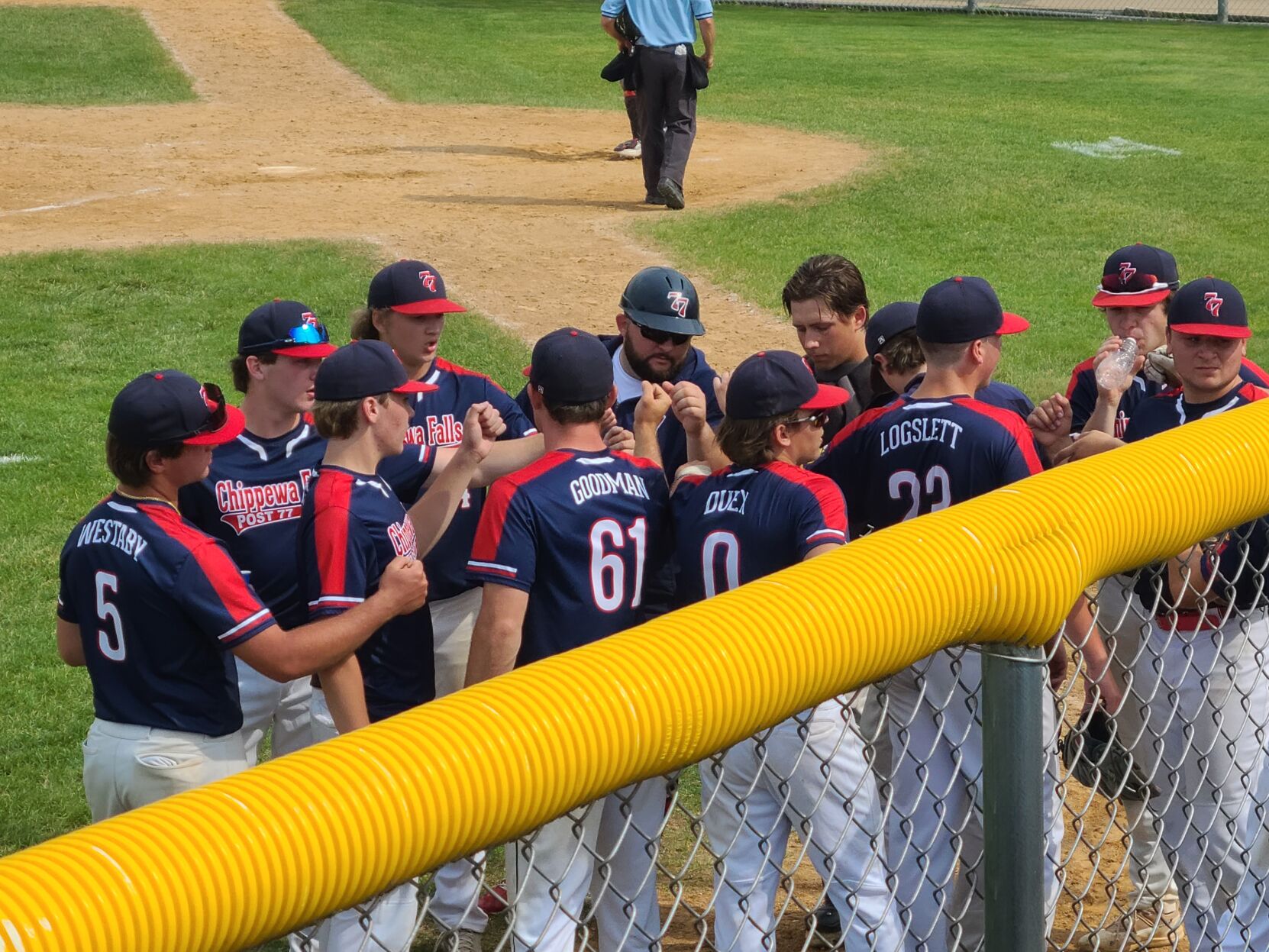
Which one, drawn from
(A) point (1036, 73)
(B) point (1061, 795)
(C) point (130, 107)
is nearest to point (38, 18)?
(C) point (130, 107)

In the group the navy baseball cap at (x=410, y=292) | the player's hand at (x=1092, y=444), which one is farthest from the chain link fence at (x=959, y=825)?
the navy baseball cap at (x=410, y=292)

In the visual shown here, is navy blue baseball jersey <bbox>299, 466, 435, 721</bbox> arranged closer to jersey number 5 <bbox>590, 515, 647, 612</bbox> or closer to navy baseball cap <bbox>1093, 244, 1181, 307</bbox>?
jersey number 5 <bbox>590, 515, 647, 612</bbox>

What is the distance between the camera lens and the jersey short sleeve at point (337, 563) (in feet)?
12.0

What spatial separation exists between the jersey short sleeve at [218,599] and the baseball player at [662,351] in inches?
54.4

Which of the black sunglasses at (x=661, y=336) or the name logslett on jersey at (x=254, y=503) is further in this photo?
the black sunglasses at (x=661, y=336)

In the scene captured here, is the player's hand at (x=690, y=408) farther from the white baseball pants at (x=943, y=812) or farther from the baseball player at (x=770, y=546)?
the white baseball pants at (x=943, y=812)

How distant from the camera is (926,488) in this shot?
3.97 metres

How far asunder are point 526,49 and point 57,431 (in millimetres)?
15153

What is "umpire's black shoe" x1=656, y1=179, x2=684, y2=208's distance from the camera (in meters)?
12.9

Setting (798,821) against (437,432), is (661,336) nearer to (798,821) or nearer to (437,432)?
(437,432)

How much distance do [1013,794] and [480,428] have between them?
7.49ft

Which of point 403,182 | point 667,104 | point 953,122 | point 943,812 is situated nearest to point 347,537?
point 943,812

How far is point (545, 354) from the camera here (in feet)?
12.6

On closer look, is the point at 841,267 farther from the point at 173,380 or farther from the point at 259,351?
the point at 173,380
